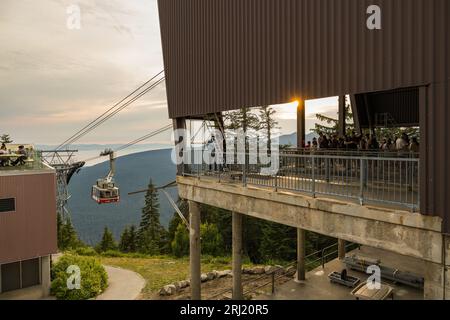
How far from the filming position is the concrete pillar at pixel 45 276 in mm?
17141

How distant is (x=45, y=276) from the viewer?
1720 cm

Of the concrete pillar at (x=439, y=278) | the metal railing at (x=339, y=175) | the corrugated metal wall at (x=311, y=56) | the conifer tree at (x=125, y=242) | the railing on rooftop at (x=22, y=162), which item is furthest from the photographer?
the conifer tree at (x=125, y=242)

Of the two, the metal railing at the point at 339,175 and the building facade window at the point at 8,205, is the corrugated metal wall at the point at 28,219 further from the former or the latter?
the metal railing at the point at 339,175

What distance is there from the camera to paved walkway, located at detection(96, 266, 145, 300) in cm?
1769

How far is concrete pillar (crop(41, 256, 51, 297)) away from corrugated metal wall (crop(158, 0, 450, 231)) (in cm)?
1096

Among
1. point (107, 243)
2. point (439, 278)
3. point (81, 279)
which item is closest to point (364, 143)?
point (439, 278)

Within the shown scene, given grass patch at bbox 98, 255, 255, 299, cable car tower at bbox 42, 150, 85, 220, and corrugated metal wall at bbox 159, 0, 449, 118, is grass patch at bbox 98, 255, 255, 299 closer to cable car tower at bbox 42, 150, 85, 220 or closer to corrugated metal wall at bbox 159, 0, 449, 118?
cable car tower at bbox 42, 150, 85, 220

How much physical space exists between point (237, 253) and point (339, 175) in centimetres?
577

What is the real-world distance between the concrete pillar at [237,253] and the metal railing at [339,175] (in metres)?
1.93

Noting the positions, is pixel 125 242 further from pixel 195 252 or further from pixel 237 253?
pixel 237 253

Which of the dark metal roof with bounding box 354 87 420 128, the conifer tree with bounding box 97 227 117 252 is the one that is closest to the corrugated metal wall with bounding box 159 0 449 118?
Answer: the dark metal roof with bounding box 354 87 420 128

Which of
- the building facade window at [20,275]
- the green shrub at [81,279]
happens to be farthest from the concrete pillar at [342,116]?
the building facade window at [20,275]

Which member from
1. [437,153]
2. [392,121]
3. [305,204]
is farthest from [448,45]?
[392,121]
